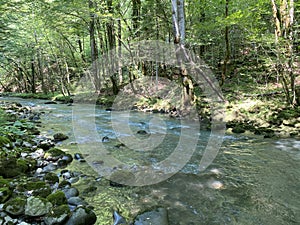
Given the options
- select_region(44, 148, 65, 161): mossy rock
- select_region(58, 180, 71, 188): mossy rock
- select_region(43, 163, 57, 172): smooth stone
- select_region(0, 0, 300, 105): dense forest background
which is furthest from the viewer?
select_region(0, 0, 300, 105): dense forest background

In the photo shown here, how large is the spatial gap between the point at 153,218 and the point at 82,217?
94cm

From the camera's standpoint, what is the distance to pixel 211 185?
4305 mm

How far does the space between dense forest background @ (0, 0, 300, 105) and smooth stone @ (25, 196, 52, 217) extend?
4.98m

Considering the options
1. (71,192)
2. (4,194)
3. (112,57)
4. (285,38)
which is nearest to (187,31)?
(285,38)

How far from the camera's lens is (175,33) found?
1062cm

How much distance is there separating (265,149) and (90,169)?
4.66 meters

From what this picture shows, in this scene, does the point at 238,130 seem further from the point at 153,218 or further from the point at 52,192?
the point at 52,192

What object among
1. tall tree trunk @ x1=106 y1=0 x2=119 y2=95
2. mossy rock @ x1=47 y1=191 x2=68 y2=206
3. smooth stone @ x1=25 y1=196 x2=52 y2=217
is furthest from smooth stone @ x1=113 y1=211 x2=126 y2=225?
tall tree trunk @ x1=106 y1=0 x2=119 y2=95

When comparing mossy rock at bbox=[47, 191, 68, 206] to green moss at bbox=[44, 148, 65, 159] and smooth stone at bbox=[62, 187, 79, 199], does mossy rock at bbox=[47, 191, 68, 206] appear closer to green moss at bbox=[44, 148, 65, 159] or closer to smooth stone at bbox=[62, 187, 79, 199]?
smooth stone at bbox=[62, 187, 79, 199]

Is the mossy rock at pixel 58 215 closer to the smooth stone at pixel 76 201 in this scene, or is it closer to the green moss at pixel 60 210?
the green moss at pixel 60 210

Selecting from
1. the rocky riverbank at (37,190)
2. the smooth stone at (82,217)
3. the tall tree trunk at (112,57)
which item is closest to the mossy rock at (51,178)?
the rocky riverbank at (37,190)

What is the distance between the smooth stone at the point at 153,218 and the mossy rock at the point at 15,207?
1552 millimetres

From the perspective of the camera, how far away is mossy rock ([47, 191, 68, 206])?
11.1ft

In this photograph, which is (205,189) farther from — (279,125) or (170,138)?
(279,125)
